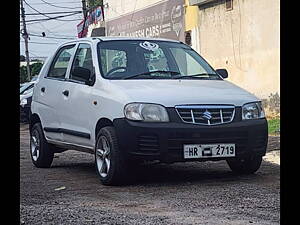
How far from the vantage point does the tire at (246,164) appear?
7.38 meters

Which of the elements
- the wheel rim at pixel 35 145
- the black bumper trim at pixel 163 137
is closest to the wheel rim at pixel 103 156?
the black bumper trim at pixel 163 137

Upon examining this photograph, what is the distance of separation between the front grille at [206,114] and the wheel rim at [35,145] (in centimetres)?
293

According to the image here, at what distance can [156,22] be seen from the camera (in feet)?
74.7

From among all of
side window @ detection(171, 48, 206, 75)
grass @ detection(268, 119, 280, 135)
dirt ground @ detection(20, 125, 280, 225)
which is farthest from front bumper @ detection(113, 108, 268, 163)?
grass @ detection(268, 119, 280, 135)

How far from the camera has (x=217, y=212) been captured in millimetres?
5379

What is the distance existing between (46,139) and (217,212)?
12.8ft

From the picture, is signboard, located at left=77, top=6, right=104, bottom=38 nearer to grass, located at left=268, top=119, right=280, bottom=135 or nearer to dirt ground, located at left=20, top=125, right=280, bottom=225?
grass, located at left=268, top=119, right=280, bottom=135

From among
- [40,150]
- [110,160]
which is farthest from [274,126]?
[110,160]

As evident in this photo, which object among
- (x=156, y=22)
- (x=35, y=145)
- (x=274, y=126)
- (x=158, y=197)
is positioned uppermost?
(x=156, y=22)

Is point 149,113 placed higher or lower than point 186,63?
lower

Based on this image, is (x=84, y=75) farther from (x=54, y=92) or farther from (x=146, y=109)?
(x=146, y=109)

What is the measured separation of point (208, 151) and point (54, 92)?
2566mm
